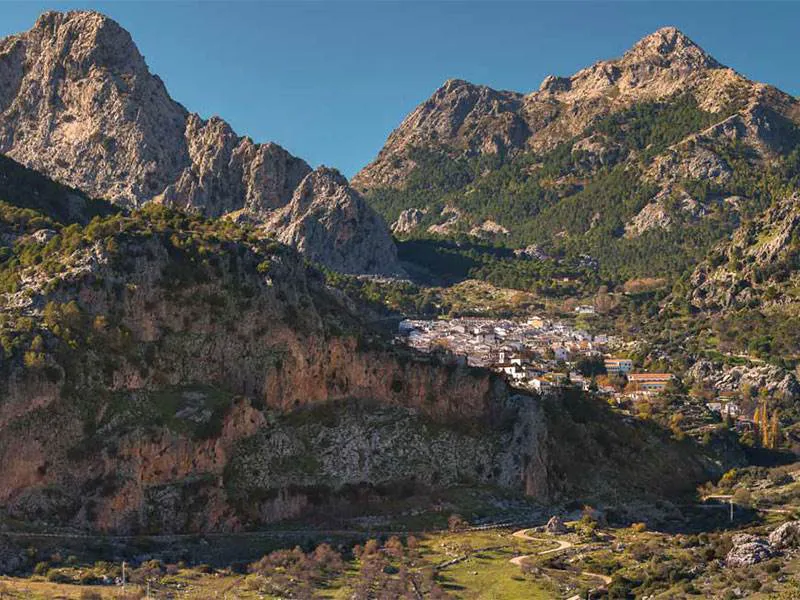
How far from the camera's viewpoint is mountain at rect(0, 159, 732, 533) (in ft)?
257

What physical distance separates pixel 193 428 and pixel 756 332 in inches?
3708

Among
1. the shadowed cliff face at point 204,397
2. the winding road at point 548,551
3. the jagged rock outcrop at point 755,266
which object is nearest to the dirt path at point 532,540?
the winding road at point 548,551

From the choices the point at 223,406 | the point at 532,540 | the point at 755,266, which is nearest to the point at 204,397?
the point at 223,406

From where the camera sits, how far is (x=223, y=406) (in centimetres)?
8506

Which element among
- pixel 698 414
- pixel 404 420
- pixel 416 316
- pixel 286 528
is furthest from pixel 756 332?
pixel 286 528

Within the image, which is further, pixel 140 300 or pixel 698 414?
pixel 698 414

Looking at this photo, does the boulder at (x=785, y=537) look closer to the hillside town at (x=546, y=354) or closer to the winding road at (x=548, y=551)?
the winding road at (x=548, y=551)

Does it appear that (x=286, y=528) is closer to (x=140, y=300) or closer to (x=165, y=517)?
(x=165, y=517)

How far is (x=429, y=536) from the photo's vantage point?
269 feet

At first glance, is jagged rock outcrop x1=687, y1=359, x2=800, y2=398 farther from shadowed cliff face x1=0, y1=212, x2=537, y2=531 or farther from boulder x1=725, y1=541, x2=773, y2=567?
boulder x1=725, y1=541, x2=773, y2=567

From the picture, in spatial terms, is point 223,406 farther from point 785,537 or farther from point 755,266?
point 755,266

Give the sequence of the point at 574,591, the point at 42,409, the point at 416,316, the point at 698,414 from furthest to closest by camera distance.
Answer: the point at 416,316
the point at 698,414
the point at 42,409
the point at 574,591

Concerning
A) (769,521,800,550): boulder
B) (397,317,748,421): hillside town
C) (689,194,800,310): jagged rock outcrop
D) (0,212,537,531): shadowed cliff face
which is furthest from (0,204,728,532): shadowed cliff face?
(689,194,800,310): jagged rock outcrop

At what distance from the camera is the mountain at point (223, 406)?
7825cm
